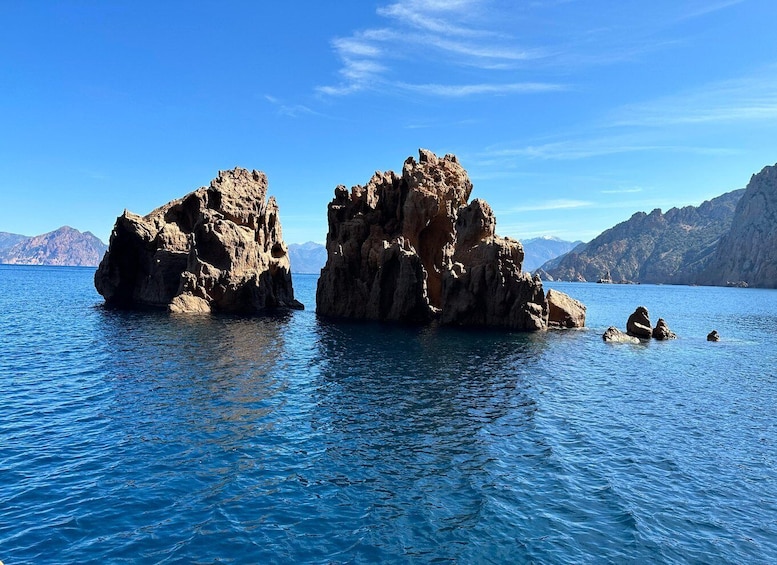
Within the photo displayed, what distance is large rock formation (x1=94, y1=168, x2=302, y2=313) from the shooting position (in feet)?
251

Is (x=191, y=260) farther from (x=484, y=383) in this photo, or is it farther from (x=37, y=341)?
(x=484, y=383)

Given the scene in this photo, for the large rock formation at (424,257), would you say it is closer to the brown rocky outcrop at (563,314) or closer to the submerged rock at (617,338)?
the brown rocky outcrop at (563,314)

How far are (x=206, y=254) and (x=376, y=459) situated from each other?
62.7 m

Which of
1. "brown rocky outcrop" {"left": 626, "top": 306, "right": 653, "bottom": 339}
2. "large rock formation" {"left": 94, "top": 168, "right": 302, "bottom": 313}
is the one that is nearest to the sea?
"brown rocky outcrop" {"left": 626, "top": 306, "right": 653, "bottom": 339}

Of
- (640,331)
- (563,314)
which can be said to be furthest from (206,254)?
(640,331)

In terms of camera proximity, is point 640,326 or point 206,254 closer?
point 640,326

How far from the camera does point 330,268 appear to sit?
80.8 m

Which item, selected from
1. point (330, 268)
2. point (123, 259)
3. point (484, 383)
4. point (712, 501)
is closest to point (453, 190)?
point (330, 268)

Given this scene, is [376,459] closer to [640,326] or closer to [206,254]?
[640,326]

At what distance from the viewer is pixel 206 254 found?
7669cm

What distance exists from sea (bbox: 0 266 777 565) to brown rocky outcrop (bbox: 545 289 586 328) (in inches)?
1108

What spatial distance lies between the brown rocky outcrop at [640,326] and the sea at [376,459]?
67.9ft

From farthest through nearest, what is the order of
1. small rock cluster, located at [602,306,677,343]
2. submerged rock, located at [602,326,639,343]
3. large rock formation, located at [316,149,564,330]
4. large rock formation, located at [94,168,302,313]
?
1. large rock formation, located at [94,168,302,313]
2. large rock formation, located at [316,149,564,330]
3. small rock cluster, located at [602,306,677,343]
4. submerged rock, located at [602,326,639,343]

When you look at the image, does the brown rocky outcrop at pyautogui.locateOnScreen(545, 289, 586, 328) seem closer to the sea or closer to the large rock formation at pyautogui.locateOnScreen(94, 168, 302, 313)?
the sea
